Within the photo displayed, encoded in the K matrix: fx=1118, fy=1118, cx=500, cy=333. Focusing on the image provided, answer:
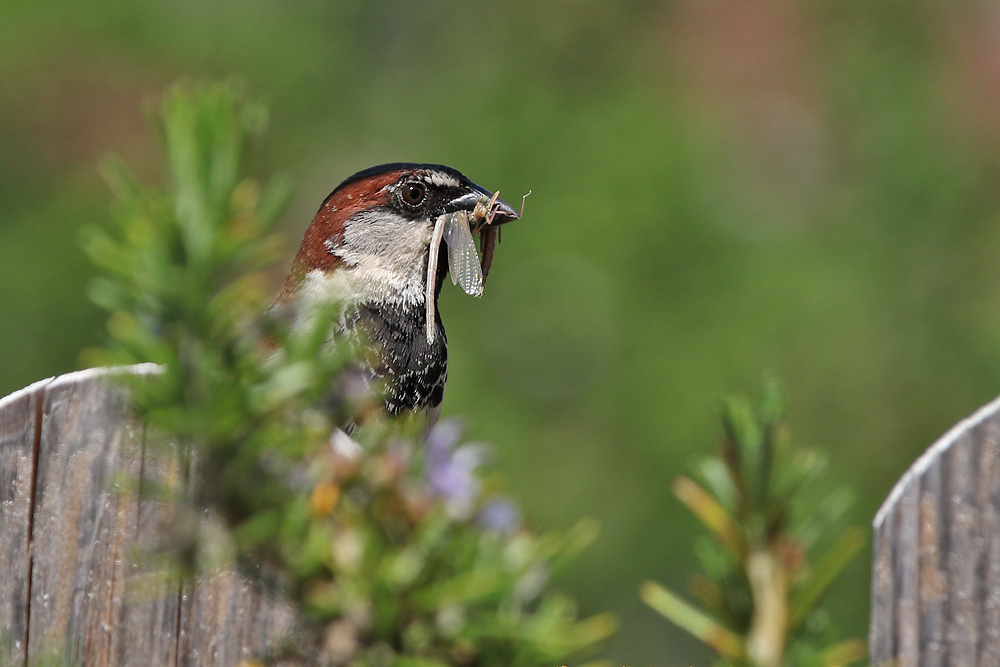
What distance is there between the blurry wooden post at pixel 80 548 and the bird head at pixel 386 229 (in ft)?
6.20

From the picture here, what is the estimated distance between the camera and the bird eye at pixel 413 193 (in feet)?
10.7

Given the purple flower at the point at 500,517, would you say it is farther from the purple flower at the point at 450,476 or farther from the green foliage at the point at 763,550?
the green foliage at the point at 763,550

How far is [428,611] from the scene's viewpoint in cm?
82

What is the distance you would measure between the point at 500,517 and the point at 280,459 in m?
0.21

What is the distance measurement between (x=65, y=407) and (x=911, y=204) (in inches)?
275

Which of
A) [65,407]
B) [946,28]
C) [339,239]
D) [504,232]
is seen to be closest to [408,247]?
[339,239]

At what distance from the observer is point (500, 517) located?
3.01 ft

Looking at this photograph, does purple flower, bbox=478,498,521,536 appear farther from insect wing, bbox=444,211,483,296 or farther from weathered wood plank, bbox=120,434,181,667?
insect wing, bbox=444,211,483,296

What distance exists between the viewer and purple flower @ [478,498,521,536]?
89 cm

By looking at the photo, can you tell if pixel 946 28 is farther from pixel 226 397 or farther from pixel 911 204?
pixel 226 397

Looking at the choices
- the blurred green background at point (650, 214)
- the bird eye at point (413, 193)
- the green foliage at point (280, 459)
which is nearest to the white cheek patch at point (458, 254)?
the bird eye at point (413, 193)

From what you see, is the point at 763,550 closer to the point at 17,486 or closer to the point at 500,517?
the point at 500,517

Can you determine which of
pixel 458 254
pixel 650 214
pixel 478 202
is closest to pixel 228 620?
pixel 458 254

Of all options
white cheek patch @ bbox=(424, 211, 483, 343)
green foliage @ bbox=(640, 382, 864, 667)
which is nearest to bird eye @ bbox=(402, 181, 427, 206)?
white cheek patch @ bbox=(424, 211, 483, 343)
